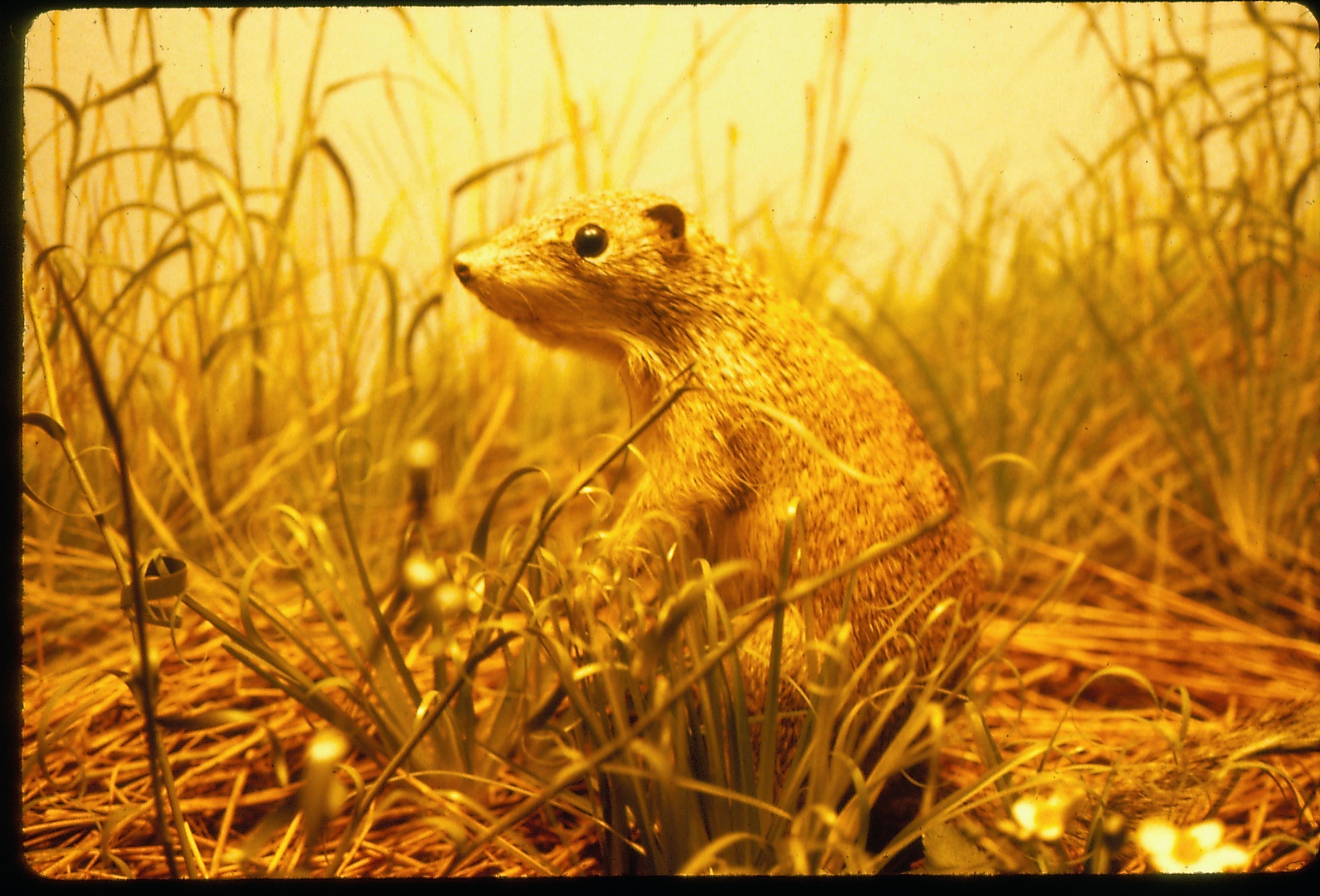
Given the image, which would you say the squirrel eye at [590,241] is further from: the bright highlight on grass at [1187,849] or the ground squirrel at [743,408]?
the bright highlight on grass at [1187,849]

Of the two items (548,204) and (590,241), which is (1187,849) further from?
(548,204)

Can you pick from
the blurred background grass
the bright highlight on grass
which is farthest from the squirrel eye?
the bright highlight on grass

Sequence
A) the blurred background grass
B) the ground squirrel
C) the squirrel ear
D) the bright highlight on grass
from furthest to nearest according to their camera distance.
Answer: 1. the blurred background grass
2. the squirrel ear
3. the ground squirrel
4. the bright highlight on grass

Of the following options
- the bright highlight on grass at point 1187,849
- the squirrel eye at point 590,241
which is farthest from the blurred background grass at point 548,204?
the bright highlight on grass at point 1187,849

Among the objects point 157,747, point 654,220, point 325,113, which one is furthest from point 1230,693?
point 325,113

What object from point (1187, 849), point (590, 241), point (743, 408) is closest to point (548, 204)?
point (590, 241)

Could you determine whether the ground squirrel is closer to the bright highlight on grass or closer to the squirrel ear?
the squirrel ear

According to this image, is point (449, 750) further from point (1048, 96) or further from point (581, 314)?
point (1048, 96)
